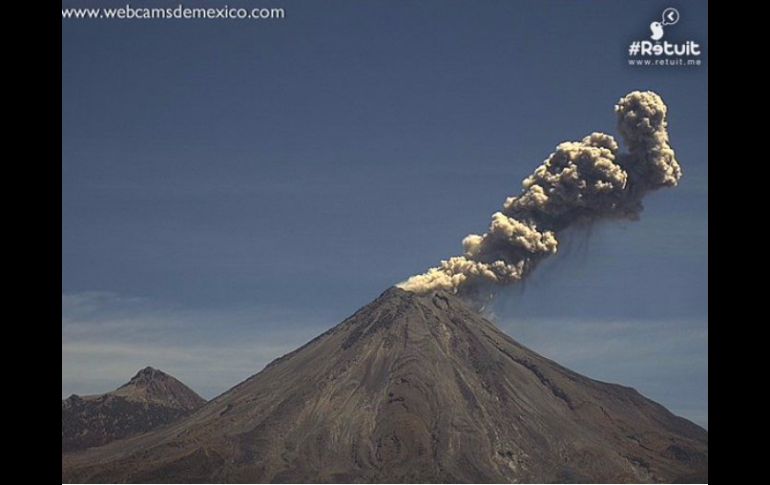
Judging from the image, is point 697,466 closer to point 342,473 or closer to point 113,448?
point 342,473

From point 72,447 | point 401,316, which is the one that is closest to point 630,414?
point 401,316

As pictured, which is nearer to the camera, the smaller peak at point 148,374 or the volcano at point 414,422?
the volcano at point 414,422

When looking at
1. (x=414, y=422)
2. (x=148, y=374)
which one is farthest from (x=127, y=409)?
(x=414, y=422)

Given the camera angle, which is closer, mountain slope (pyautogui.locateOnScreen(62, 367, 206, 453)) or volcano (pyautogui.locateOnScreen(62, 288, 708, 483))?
volcano (pyautogui.locateOnScreen(62, 288, 708, 483))

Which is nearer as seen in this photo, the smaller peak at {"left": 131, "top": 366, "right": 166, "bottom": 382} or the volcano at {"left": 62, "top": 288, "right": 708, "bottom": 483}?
the volcano at {"left": 62, "top": 288, "right": 708, "bottom": 483}
